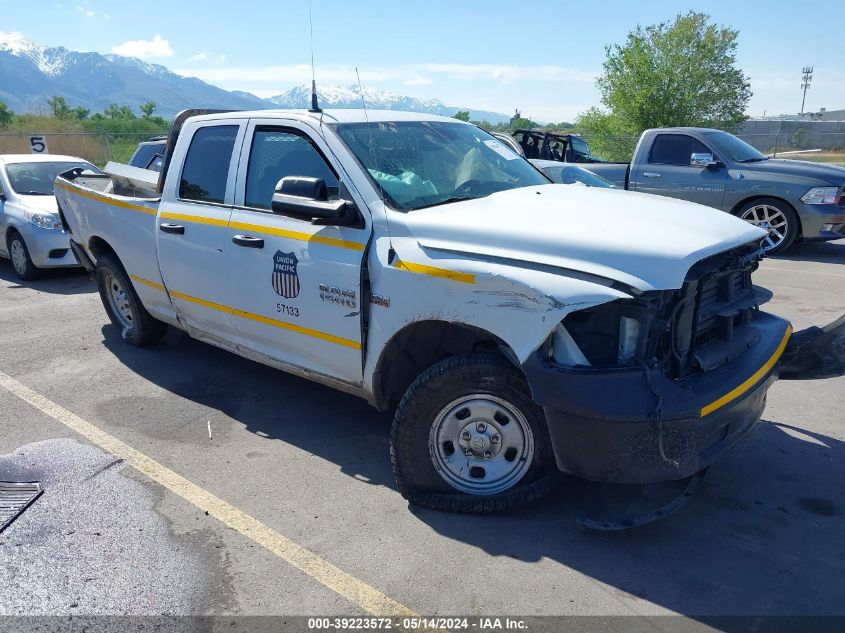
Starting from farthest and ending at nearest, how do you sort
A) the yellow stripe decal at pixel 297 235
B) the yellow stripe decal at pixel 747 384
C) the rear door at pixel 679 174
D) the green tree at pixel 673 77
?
the green tree at pixel 673 77, the rear door at pixel 679 174, the yellow stripe decal at pixel 297 235, the yellow stripe decal at pixel 747 384

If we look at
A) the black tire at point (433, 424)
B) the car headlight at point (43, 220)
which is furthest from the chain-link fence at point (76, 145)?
the black tire at point (433, 424)

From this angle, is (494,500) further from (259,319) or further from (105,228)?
(105,228)

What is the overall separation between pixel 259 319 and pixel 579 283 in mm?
2208

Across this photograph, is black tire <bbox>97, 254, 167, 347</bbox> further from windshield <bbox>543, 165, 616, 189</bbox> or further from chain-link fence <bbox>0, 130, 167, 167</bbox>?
chain-link fence <bbox>0, 130, 167, 167</bbox>

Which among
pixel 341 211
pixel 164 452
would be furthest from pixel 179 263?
pixel 341 211

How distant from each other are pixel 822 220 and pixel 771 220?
67 cm

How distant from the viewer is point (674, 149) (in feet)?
35.2

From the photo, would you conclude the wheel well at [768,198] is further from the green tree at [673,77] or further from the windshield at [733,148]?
the green tree at [673,77]

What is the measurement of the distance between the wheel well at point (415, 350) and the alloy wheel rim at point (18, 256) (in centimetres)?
753

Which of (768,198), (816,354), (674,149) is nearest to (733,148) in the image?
(674,149)

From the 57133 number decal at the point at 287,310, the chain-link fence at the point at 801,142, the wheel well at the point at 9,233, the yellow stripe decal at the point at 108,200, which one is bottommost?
the wheel well at the point at 9,233

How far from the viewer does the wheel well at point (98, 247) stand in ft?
19.8

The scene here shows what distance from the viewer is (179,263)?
4734 millimetres

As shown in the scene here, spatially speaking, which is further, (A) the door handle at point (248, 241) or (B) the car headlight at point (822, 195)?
(B) the car headlight at point (822, 195)
